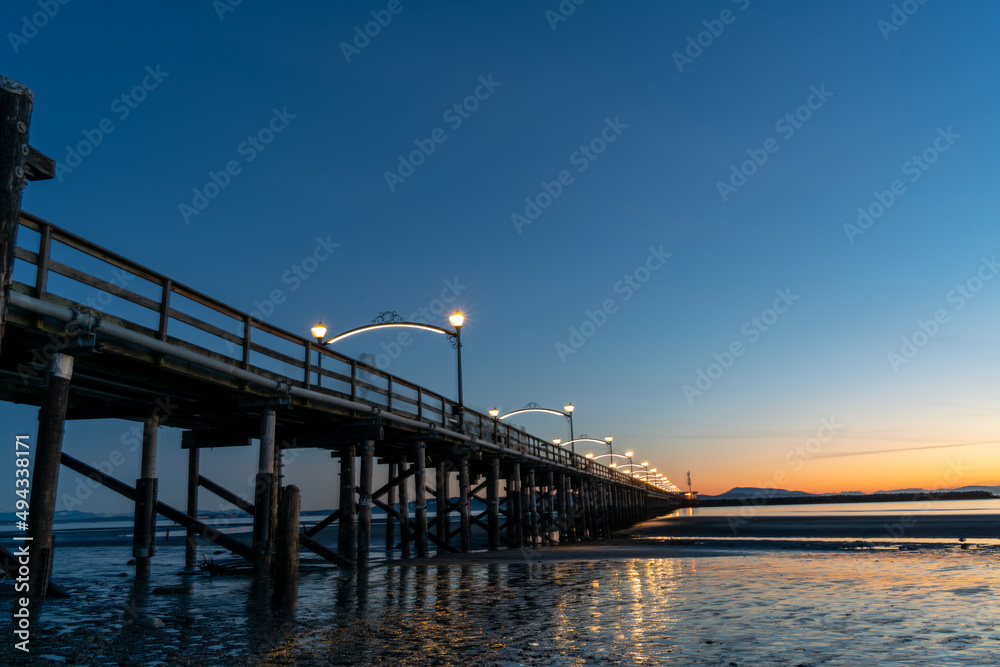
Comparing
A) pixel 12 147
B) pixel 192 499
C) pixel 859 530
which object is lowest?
pixel 859 530

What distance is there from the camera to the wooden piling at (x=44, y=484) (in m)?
8.72

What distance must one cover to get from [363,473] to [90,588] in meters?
6.70

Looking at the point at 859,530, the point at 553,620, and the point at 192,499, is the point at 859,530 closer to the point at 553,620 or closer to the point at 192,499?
the point at 192,499

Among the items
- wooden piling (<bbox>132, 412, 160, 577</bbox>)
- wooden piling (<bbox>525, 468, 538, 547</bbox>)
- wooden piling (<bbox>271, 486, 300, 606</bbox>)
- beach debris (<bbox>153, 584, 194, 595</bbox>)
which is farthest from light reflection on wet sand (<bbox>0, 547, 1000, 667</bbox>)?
wooden piling (<bbox>525, 468, 538, 547</bbox>)

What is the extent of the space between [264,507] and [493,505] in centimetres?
1485

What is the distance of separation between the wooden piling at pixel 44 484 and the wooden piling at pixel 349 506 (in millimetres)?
9533

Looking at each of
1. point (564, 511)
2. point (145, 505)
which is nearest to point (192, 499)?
point (145, 505)

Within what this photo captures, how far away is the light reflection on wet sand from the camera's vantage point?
22.5 feet

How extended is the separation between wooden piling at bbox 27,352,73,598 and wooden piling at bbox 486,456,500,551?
19.6 m

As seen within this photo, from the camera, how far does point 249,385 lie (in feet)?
47.9

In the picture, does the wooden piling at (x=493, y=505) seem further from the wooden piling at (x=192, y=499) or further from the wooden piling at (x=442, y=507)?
the wooden piling at (x=192, y=499)

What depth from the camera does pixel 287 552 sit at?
36.2ft

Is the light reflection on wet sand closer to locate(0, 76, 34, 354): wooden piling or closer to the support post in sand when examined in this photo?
locate(0, 76, 34, 354): wooden piling

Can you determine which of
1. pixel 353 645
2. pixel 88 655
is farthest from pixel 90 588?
pixel 353 645
